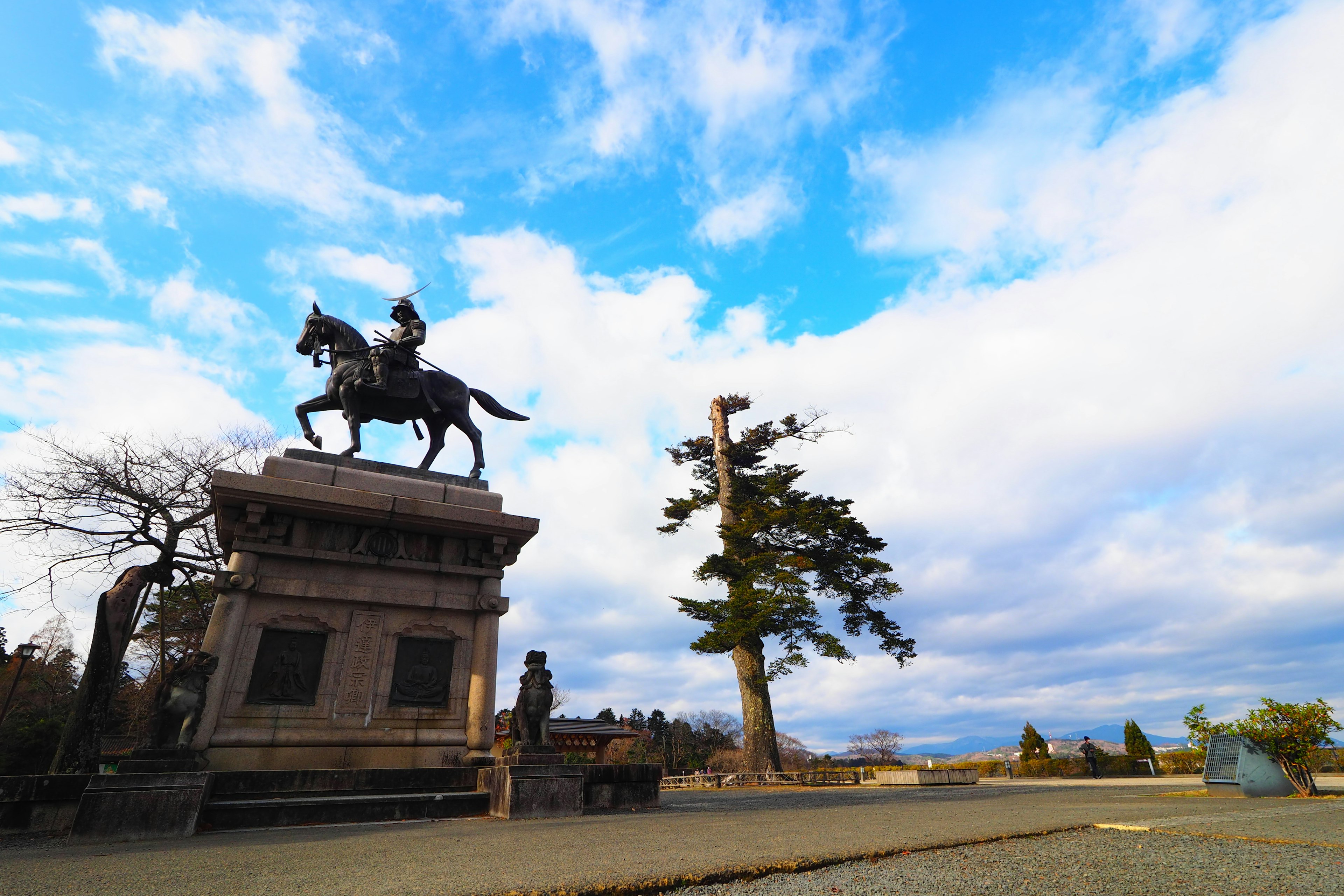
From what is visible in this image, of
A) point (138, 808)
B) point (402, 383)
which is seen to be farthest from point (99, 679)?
point (402, 383)

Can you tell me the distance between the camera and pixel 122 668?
23328 millimetres

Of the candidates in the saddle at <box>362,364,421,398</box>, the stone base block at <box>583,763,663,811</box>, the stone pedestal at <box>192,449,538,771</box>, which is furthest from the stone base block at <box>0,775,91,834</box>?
the saddle at <box>362,364,421,398</box>

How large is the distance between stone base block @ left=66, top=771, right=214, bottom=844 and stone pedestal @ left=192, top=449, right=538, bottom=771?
124cm

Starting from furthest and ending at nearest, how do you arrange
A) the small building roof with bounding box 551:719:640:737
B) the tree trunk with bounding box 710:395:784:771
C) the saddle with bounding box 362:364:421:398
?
the small building roof with bounding box 551:719:640:737, the tree trunk with bounding box 710:395:784:771, the saddle with bounding box 362:364:421:398

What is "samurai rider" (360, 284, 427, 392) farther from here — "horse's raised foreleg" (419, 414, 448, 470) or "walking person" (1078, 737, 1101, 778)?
"walking person" (1078, 737, 1101, 778)

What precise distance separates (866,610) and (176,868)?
2166cm

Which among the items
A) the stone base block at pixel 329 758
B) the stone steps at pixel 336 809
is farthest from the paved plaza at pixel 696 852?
the stone base block at pixel 329 758

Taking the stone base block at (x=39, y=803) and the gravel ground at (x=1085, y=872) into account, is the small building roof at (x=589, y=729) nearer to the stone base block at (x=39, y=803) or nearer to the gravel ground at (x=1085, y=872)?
the stone base block at (x=39, y=803)

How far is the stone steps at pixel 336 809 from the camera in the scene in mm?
6777

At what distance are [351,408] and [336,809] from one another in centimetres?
588

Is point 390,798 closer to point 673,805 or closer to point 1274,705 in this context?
point 673,805

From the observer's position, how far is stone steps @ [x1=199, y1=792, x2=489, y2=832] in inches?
267

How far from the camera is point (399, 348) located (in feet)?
36.2

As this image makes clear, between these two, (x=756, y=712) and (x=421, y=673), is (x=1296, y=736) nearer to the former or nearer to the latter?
(x=421, y=673)
